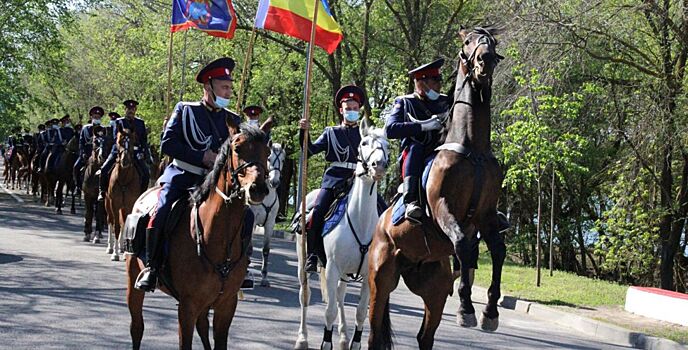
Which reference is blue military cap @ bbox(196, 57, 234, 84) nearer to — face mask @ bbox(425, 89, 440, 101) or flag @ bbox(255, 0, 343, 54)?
face mask @ bbox(425, 89, 440, 101)

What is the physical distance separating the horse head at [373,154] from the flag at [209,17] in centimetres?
423

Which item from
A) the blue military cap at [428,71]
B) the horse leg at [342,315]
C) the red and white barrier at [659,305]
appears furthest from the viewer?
the red and white barrier at [659,305]

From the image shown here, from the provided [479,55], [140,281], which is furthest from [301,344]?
[479,55]

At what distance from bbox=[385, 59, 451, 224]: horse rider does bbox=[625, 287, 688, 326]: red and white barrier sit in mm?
6703

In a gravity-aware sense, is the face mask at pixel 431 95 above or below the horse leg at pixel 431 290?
above

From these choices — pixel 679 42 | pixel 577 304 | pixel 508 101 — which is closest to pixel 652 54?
pixel 679 42

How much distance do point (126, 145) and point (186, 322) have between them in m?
10.3

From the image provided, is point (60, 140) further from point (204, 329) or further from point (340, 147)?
point (204, 329)

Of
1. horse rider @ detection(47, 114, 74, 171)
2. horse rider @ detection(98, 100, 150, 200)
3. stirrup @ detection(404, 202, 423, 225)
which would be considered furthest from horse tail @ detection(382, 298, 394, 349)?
horse rider @ detection(47, 114, 74, 171)

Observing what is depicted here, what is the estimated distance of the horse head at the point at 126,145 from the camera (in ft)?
55.6

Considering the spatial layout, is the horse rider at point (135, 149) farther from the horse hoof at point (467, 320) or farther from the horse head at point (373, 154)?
the horse hoof at point (467, 320)

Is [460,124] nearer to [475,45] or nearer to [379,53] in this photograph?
[475,45]

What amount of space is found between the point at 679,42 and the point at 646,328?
9.96 metres

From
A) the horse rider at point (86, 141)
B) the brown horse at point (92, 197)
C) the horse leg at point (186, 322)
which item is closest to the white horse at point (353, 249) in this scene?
the horse leg at point (186, 322)
